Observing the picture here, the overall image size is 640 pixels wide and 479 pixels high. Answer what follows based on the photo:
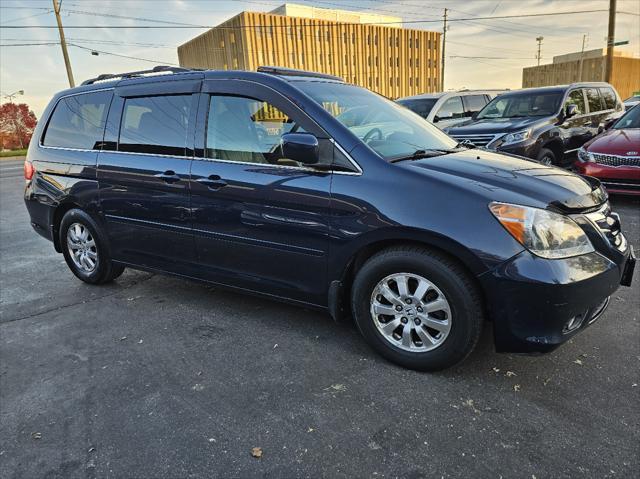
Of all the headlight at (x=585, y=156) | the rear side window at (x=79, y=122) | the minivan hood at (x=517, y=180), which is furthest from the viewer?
the headlight at (x=585, y=156)

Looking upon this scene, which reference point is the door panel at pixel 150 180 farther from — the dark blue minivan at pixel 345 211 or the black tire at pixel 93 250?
the black tire at pixel 93 250

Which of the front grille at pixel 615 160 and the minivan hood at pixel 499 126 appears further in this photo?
the minivan hood at pixel 499 126

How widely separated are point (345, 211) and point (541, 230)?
1.07m

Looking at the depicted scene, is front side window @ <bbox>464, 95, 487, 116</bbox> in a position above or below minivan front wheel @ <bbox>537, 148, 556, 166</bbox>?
above

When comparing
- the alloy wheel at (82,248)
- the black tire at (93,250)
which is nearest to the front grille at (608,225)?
the black tire at (93,250)

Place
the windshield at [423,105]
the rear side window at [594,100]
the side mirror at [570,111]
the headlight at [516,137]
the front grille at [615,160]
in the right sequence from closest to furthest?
the front grille at [615,160] < the headlight at [516,137] < the side mirror at [570,111] < the rear side window at [594,100] < the windshield at [423,105]

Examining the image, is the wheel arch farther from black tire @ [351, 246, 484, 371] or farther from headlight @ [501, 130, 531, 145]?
headlight @ [501, 130, 531, 145]

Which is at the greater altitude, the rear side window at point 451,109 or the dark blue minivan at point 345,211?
the rear side window at point 451,109

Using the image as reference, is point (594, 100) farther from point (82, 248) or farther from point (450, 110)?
point (82, 248)

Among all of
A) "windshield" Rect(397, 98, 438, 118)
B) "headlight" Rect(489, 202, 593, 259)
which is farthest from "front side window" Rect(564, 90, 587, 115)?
"headlight" Rect(489, 202, 593, 259)

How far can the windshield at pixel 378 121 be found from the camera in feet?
9.98

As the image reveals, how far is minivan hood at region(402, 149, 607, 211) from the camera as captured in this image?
2.57m

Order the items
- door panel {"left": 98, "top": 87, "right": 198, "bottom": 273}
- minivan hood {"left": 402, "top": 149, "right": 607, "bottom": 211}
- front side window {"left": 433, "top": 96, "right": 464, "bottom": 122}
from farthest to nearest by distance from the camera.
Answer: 1. front side window {"left": 433, "top": 96, "right": 464, "bottom": 122}
2. door panel {"left": 98, "top": 87, "right": 198, "bottom": 273}
3. minivan hood {"left": 402, "top": 149, "right": 607, "bottom": 211}

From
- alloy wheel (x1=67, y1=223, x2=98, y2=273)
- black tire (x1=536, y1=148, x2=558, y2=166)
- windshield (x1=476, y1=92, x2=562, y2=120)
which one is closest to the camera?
alloy wheel (x1=67, y1=223, x2=98, y2=273)
